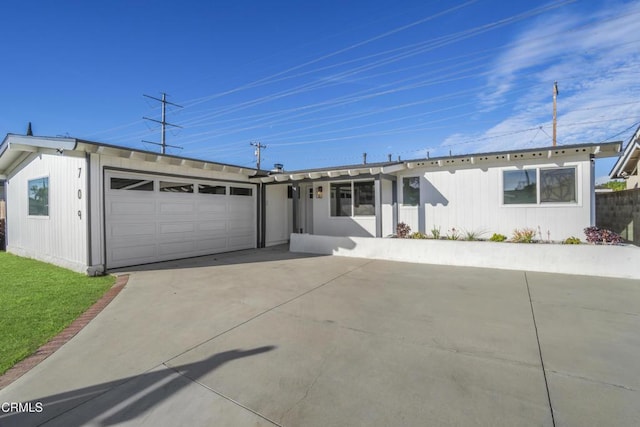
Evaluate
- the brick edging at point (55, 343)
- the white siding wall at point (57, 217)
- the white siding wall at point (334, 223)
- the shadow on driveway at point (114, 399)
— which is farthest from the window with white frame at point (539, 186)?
the white siding wall at point (57, 217)

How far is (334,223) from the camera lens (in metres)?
11.2

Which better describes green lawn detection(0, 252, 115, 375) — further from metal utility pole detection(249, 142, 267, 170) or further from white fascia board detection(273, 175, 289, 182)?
metal utility pole detection(249, 142, 267, 170)

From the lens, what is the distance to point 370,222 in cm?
1053

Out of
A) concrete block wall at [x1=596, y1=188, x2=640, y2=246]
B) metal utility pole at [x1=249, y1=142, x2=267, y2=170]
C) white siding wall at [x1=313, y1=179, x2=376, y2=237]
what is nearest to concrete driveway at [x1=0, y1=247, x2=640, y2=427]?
concrete block wall at [x1=596, y1=188, x2=640, y2=246]

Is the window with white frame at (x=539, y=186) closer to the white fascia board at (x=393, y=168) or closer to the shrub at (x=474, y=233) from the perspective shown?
the shrub at (x=474, y=233)

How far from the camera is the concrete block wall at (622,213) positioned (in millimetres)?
8039

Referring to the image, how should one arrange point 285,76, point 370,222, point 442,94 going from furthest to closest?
point 285,76
point 442,94
point 370,222

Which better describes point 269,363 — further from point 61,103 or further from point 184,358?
point 61,103

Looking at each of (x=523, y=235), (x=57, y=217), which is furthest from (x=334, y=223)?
(x=57, y=217)

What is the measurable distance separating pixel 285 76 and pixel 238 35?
2.95m

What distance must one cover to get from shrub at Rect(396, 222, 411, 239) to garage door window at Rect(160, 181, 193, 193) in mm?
6601

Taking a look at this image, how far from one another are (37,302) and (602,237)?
11.2m

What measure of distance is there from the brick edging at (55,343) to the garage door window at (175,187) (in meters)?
3.88

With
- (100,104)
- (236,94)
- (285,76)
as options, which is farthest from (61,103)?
(285,76)
